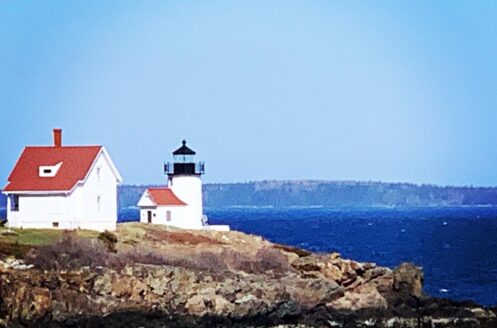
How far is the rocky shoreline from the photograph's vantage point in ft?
105

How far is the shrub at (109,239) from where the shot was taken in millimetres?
40469

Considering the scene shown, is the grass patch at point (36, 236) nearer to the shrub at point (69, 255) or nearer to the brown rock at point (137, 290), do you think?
the shrub at point (69, 255)

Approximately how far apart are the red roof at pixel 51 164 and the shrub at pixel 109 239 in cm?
401

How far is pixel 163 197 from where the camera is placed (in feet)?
181

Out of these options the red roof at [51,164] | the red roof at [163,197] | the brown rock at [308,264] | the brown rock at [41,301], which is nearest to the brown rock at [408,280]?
the brown rock at [308,264]

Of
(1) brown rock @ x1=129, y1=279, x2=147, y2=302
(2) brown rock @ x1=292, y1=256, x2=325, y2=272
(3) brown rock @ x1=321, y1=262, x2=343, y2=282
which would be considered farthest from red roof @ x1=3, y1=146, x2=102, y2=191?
(1) brown rock @ x1=129, y1=279, x2=147, y2=302

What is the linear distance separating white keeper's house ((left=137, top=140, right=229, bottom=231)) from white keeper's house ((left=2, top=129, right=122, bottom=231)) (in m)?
5.26

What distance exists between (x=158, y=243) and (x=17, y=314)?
1279 centimetres

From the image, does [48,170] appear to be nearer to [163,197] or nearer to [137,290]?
[163,197]

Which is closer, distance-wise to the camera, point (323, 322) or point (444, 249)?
point (323, 322)

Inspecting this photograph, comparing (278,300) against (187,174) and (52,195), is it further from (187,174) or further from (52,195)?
(187,174)

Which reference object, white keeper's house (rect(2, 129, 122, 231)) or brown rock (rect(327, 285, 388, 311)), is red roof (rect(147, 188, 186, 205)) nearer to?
white keeper's house (rect(2, 129, 122, 231))

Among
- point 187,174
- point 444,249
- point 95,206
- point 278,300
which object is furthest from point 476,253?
point 278,300

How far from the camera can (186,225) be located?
181 ft
